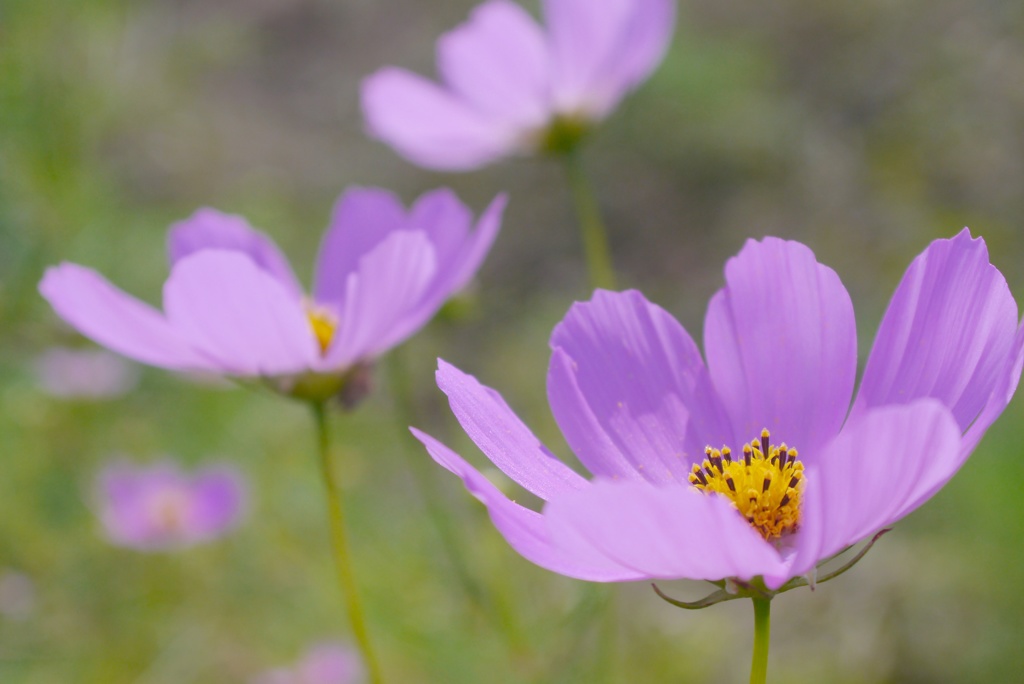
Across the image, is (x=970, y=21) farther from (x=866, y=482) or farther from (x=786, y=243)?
(x=866, y=482)

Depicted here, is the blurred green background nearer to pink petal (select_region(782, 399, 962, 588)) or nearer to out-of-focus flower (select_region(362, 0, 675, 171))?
out-of-focus flower (select_region(362, 0, 675, 171))

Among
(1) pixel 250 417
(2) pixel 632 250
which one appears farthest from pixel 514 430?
(2) pixel 632 250

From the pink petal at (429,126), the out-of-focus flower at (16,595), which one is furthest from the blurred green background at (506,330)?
the pink petal at (429,126)

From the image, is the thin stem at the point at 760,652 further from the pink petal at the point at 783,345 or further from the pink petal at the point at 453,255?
the pink petal at the point at 453,255

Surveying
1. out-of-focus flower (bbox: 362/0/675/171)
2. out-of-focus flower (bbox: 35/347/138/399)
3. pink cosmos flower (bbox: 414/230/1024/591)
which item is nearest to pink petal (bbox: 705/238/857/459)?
pink cosmos flower (bbox: 414/230/1024/591)

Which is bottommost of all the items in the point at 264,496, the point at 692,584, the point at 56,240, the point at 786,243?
the point at 264,496
